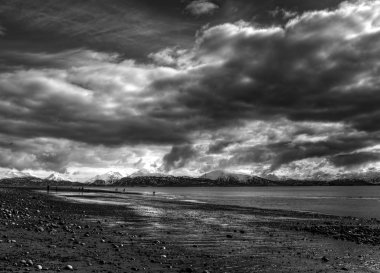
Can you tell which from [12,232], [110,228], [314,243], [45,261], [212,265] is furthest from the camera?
[110,228]

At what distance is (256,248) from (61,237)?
40.7 ft

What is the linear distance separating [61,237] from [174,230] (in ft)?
36.2

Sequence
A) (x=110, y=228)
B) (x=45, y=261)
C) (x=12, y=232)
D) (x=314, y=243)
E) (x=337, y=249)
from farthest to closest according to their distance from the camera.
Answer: (x=110, y=228)
(x=314, y=243)
(x=337, y=249)
(x=12, y=232)
(x=45, y=261)

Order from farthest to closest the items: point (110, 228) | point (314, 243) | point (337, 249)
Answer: point (110, 228) → point (314, 243) → point (337, 249)

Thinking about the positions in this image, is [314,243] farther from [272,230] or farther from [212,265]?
[212,265]

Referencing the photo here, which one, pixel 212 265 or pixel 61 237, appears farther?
pixel 61 237

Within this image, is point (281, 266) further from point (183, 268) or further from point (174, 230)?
point (174, 230)

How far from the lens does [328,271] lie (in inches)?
744

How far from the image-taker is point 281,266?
19.5 meters

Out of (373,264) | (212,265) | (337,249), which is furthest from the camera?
(337,249)

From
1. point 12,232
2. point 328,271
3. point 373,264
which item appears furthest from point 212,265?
point 12,232

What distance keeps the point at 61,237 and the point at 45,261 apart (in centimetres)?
727

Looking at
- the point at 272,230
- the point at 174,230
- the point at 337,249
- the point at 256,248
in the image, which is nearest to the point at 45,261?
the point at 256,248

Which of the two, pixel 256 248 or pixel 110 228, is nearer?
pixel 256 248
